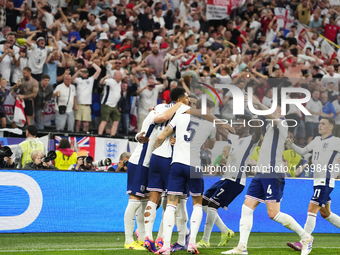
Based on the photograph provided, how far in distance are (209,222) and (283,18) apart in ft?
56.3

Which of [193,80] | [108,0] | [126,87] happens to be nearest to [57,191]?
[126,87]

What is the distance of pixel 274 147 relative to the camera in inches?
298

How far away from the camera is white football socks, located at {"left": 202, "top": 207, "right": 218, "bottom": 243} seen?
8391mm

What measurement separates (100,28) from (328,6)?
44.3 ft

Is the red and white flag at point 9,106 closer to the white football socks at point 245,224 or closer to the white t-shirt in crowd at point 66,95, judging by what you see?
the white t-shirt in crowd at point 66,95

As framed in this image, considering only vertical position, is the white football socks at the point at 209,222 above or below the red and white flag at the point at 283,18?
below

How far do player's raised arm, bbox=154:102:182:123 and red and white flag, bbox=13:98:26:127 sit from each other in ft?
22.5

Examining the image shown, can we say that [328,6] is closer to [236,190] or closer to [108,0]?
[108,0]

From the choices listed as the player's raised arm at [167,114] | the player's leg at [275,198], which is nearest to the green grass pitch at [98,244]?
the player's leg at [275,198]

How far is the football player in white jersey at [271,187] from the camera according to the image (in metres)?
7.41

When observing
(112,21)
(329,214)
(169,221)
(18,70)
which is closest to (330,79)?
(112,21)

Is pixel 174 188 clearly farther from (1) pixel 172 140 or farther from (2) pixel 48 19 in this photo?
(2) pixel 48 19

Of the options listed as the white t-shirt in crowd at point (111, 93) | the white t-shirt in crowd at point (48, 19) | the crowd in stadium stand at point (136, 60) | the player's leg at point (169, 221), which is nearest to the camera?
the player's leg at point (169, 221)

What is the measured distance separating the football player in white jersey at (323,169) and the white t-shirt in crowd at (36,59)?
8.50m
